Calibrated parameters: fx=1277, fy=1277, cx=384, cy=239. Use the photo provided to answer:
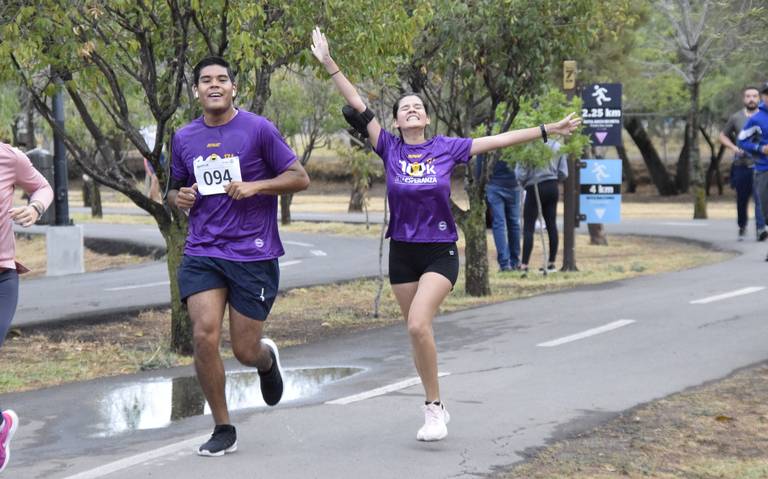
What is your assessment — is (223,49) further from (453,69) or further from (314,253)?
(314,253)

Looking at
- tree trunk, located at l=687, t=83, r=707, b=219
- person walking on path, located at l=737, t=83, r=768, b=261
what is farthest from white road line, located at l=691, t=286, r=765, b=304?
tree trunk, located at l=687, t=83, r=707, b=219

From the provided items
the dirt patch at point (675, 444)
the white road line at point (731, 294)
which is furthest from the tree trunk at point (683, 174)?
the dirt patch at point (675, 444)

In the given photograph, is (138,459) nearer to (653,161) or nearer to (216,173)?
(216,173)

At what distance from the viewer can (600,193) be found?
20203 millimetres

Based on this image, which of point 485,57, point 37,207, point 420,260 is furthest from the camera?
point 485,57

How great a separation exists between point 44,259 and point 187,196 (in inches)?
750

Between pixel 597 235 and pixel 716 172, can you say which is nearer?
pixel 597 235

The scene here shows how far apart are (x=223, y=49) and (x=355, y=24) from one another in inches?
47.4

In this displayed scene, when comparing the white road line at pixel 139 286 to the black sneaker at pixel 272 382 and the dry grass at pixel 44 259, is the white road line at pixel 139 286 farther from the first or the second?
the black sneaker at pixel 272 382

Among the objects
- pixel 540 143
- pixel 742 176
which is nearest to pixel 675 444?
pixel 540 143

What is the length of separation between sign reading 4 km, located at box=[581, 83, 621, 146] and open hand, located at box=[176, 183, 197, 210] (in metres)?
13.6

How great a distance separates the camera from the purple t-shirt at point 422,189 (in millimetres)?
7281

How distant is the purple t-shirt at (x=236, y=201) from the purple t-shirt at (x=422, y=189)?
67 cm

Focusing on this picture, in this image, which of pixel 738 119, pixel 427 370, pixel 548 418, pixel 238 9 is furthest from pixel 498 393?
pixel 738 119
